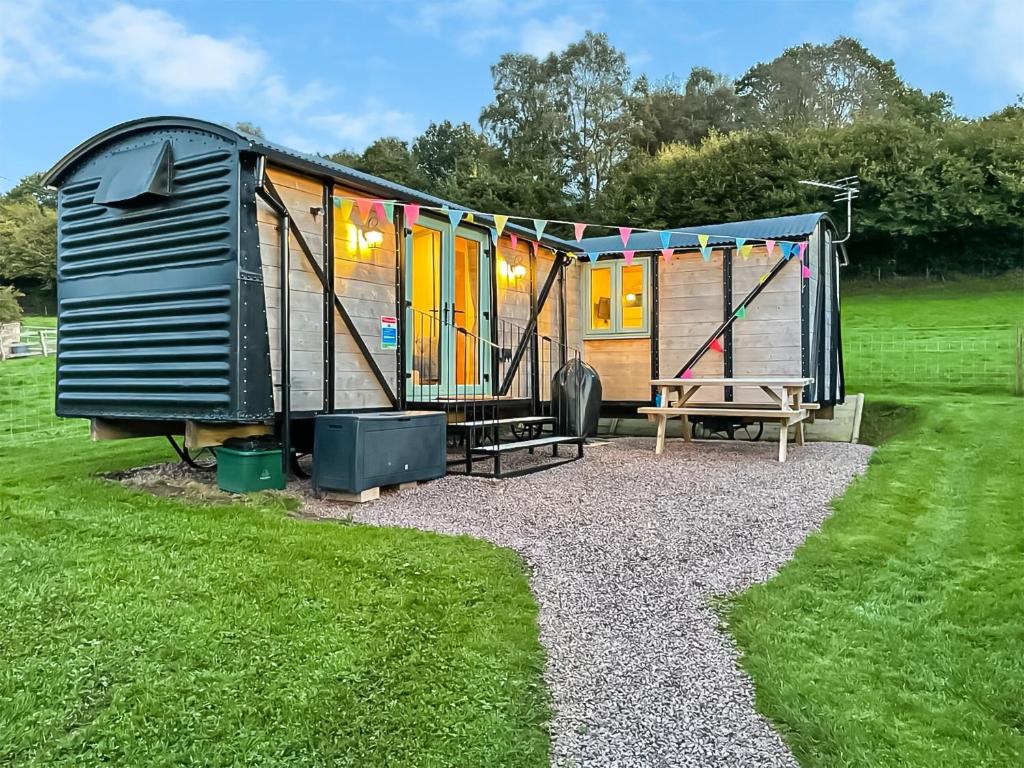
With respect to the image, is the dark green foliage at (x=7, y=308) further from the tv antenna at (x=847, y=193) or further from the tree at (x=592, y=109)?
the tv antenna at (x=847, y=193)

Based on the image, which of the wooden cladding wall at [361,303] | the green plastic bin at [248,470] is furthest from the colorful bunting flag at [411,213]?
the green plastic bin at [248,470]

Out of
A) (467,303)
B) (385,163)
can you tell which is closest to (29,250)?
(385,163)

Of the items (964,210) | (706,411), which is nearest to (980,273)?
(964,210)

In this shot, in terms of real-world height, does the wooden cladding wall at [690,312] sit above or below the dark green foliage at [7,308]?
below

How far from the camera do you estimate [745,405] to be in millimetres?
8148

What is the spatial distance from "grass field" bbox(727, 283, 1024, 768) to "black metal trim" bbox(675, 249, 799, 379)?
115 inches

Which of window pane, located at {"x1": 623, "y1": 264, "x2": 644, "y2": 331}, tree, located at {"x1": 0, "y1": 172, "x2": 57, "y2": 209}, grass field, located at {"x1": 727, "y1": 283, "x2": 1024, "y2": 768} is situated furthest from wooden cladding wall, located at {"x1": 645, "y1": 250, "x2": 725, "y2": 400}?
tree, located at {"x1": 0, "y1": 172, "x2": 57, "y2": 209}

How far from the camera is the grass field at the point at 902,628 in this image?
2.06 metres

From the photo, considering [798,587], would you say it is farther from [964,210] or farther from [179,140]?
[964,210]

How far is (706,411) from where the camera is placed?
7418mm

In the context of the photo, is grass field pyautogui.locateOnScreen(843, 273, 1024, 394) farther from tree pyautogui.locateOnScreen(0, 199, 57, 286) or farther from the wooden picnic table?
tree pyautogui.locateOnScreen(0, 199, 57, 286)

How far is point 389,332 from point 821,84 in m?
34.2

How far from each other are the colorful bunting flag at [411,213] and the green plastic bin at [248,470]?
7.36 ft

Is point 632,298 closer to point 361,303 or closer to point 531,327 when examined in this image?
point 531,327
